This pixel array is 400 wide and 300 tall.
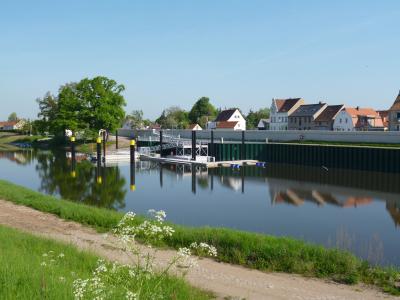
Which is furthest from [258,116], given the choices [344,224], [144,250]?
[144,250]

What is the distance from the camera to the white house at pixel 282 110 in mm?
97500

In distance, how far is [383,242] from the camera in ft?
58.4

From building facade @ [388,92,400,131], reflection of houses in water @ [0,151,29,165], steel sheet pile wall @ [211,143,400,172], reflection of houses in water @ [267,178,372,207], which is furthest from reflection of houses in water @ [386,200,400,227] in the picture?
reflection of houses in water @ [0,151,29,165]

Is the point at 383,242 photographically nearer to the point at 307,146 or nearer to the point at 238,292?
the point at 238,292

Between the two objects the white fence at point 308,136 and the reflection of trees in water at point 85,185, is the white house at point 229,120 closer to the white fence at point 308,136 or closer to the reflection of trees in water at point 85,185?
the white fence at point 308,136

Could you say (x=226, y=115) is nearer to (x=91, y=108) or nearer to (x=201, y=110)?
(x=201, y=110)

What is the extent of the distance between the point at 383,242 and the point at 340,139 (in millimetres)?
39717

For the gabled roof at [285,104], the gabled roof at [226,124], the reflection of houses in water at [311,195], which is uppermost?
the gabled roof at [285,104]

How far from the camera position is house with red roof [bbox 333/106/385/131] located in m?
82.3

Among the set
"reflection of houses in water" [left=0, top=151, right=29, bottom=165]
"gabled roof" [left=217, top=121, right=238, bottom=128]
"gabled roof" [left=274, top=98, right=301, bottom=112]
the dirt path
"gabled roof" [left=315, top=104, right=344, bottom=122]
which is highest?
"gabled roof" [left=274, top=98, right=301, bottom=112]

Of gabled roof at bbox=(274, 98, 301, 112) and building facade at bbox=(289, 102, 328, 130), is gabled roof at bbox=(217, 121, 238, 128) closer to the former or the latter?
gabled roof at bbox=(274, 98, 301, 112)

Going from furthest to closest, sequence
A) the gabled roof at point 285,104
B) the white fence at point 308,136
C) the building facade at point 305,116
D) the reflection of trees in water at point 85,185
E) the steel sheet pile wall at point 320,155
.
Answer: the gabled roof at point 285,104, the building facade at point 305,116, the white fence at point 308,136, the steel sheet pile wall at point 320,155, the reflection of trees in water at point 85,185

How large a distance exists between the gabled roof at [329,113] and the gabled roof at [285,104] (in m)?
9.38

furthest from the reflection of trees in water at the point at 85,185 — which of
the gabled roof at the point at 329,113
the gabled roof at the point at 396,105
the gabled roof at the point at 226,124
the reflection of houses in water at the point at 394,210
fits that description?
the gabled roof at the point at 226,124
